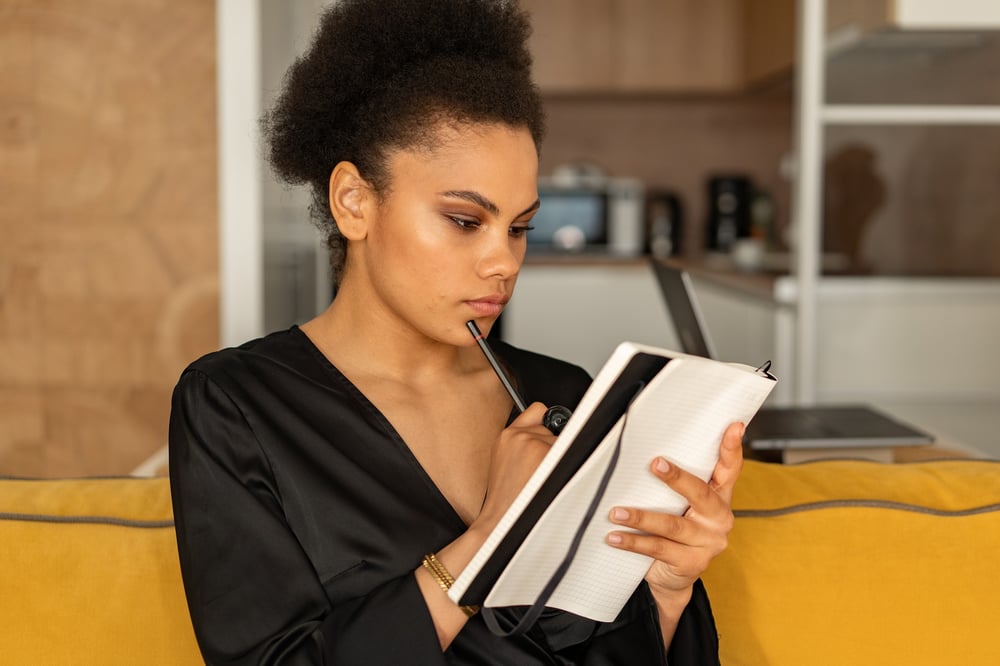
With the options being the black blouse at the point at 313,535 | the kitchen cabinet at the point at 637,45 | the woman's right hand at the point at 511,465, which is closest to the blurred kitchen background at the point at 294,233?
the kitchen cabinet at the point at 637,45

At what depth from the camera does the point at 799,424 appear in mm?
1799

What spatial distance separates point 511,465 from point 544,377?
327mm

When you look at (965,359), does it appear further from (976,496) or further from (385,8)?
(385,8)

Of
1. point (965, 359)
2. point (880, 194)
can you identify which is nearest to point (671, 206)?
point (880, 194)

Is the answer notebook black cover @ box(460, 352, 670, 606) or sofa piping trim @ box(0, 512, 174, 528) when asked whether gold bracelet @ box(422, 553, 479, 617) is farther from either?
sofa piping trim @ box(0, 512, 174, 528)

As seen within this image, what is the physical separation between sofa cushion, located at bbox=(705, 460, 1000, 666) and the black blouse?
0.55 ft

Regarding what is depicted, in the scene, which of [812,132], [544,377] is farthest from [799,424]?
[812,132]

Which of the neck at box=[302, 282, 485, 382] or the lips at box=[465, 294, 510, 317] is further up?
the lips at box=[465, 294, 510, 317]

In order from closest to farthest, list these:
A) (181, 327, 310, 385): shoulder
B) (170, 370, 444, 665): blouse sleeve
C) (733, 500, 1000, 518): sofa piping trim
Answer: (170, 370, 444, 665): blouse sleeve
(181, 327, 310, 385): shoulder
(733, 500, 1000, 518): sofa piping trim

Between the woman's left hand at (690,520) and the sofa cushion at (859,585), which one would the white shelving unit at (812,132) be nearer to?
the sofa cushion at (859,585)

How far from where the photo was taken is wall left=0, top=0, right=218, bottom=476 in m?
2.52

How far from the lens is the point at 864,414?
1.88 meters

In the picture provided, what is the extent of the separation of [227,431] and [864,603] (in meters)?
0.72

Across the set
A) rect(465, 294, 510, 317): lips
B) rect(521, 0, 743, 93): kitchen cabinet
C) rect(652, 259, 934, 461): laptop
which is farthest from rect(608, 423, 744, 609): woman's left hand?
rect(521, 0, 743, 93): kitchen cabinet
